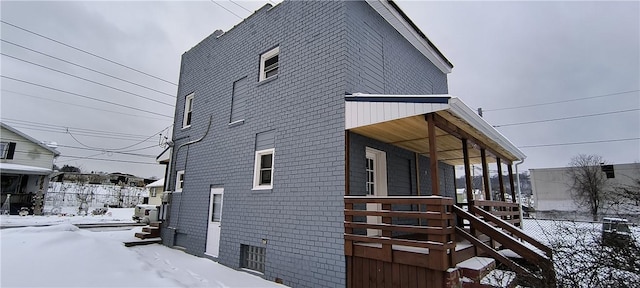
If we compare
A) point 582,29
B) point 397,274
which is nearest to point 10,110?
point 397,274

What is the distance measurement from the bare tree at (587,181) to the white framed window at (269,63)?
25.8 meters

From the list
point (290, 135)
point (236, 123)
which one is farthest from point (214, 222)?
point (290, 135)

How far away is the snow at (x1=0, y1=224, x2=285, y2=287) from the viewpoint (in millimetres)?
4363

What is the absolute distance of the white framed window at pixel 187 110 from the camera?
10.9m

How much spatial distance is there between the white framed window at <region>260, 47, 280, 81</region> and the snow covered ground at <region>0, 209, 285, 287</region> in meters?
5.29

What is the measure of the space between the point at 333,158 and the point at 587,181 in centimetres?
3042

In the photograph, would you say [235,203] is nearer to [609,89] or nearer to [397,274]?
[397,274]

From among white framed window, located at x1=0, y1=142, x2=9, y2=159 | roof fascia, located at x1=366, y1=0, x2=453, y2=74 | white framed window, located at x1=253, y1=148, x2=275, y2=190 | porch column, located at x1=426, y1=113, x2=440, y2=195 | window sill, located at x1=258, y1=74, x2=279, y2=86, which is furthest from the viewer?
white framed window, located at x1=0, y1=142, x2=9, y2=159

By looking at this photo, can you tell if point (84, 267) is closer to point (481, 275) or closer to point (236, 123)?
point (236, 123)

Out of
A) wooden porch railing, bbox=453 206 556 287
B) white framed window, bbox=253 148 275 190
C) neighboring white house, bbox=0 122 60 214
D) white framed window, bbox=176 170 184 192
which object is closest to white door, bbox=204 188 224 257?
white framed window, bbox=253 148 275 190

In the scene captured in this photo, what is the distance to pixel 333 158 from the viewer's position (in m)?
5.59

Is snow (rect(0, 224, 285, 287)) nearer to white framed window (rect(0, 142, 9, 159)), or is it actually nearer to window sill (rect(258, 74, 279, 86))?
window sill (rect(258, 74, 279, 86))

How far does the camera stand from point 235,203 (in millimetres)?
7508

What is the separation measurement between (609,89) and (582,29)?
41.1ft
